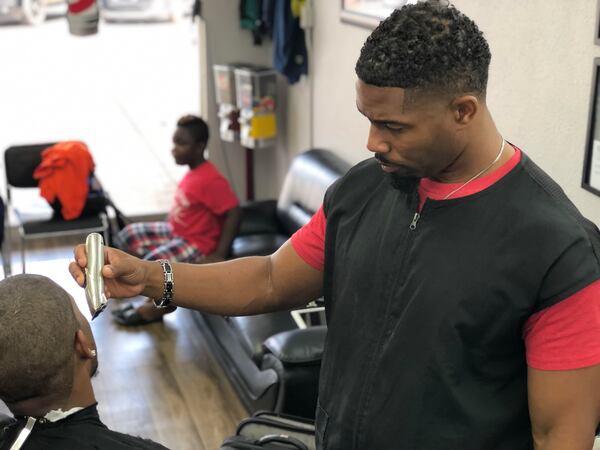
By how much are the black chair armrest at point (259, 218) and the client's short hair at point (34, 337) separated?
3.22m

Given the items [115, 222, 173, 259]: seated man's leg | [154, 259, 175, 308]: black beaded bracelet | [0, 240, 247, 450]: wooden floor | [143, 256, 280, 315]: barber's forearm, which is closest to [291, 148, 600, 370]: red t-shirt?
[143, 256, 280, 315]: barber's forearm

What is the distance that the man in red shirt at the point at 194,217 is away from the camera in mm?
4695

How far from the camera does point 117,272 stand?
168 centimetres

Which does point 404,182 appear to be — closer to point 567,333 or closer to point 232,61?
point 567,333

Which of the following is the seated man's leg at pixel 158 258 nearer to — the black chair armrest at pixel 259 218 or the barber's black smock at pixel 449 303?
the black chair armrest at pixel 259 218

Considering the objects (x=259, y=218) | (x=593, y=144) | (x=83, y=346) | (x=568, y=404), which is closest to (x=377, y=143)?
(x=568, y=404)

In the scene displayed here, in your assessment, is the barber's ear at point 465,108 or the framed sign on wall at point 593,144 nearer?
the barber's ear at point 465,108

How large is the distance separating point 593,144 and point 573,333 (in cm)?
154

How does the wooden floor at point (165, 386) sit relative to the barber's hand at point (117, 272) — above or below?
below

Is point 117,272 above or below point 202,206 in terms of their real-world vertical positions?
above

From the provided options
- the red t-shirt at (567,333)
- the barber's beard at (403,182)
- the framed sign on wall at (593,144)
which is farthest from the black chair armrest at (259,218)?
the red t-shirt at (567,333)

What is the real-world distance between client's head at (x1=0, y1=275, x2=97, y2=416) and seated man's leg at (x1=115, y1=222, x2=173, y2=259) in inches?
118

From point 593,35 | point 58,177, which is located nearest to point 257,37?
point 58,177

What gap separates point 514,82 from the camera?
3.19m
